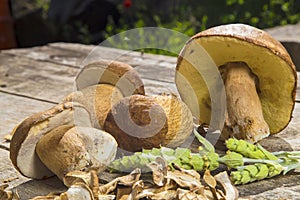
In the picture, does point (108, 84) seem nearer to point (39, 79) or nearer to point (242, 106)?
point (242, 106)

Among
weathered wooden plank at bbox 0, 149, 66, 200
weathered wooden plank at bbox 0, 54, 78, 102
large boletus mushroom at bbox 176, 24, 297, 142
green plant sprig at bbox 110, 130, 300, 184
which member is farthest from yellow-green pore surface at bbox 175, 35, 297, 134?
weathered wooden plank at bbox 0, 54, 78, 102

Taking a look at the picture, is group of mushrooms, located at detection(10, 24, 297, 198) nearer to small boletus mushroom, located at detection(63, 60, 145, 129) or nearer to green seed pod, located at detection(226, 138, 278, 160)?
small boletus mushroom, located at detection(63, 60, 145, 129)

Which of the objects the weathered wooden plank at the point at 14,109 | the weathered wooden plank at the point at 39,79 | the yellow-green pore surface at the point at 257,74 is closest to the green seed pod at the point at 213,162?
the yellow-green pore surface at the point at 257,74

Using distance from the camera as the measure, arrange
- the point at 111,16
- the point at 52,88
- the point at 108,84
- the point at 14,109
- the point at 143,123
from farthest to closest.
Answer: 1. the point at 111,16
2. the point at 52,88
3. the point at 14,109
4. the point at 108,84
5. the point at 143,123

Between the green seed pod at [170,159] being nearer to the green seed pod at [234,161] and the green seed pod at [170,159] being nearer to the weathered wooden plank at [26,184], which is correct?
the green seed pod at [234,161]

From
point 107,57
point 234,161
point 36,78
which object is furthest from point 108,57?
point 234,161

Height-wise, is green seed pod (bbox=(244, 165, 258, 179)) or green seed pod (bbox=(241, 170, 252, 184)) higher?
green seed pod (bbox=(244, 165, 258, 179))

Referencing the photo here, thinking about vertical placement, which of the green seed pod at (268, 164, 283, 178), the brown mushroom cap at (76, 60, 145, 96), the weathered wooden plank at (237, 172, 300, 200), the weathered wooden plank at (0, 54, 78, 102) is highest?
the brown mushroom cap at (76, 60, 145, 96)
